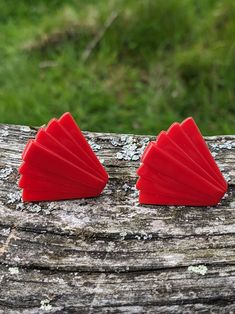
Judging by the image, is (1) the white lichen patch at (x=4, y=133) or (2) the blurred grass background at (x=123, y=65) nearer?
(1) the white lichen patch at (x=4, y=133)

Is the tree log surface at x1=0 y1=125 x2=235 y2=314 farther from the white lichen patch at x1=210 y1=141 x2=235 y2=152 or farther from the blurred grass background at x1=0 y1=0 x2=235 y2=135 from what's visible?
the blurred grass background at x1=0 y1=0 x2=235 y2=135

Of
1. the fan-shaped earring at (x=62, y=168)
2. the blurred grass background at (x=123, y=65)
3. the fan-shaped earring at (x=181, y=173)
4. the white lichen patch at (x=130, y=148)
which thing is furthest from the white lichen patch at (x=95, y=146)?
the blurred grass background at (x=123, y=65)

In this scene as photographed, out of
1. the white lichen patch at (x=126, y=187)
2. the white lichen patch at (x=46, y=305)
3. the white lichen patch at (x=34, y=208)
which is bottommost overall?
the white lichen patch at (x=46, y=305)

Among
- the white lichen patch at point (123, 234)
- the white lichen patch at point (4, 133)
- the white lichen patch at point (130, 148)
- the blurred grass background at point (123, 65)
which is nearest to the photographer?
the white lichen patch at point (123, 234)

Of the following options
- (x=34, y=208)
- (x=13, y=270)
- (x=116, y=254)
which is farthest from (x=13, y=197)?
(x=116, y=254)

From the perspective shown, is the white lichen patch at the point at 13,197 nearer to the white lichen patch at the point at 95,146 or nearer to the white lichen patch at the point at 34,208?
the white lichen patch at the point at 34,208

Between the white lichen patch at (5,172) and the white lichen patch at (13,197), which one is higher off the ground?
the white lichen patch at (5,172)

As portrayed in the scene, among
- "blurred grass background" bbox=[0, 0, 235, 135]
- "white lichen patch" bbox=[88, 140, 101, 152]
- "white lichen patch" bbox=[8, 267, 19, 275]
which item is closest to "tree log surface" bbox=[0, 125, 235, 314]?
"white lichen patch" bbox=[8, 267, 19, 275]

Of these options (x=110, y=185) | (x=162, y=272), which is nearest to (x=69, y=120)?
(x=110, y=185)
